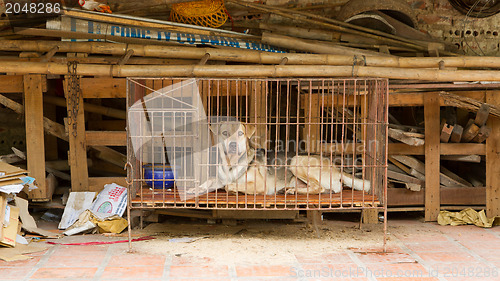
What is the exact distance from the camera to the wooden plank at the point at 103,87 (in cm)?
700

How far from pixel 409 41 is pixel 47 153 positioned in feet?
19.4

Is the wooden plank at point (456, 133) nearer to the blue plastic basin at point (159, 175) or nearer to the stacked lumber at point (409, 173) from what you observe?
the stacked lumber at point (409, 173)

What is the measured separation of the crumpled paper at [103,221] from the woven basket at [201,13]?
9.75 ft

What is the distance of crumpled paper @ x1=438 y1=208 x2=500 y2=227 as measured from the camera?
287 inches

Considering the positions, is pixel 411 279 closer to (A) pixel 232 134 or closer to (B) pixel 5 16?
(A) pixel 232 134

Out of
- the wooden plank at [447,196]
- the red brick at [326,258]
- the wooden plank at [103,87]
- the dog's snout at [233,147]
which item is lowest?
the red brick at [326,258]

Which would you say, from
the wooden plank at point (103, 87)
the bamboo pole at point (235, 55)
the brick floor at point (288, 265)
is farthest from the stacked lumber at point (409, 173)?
the wooden plank at point (103, 87)

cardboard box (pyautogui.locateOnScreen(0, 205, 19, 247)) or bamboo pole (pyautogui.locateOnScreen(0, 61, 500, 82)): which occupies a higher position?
bamboo pole (pyautogui.locateOnScreen(0, 61, 500, 82))

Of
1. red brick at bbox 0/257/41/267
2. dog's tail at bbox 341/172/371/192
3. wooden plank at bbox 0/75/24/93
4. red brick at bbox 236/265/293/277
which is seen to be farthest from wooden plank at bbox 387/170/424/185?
wooden plank at bbox 0/75/24/93

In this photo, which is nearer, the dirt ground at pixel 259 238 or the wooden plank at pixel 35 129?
the dirt ground at pixel 259 238

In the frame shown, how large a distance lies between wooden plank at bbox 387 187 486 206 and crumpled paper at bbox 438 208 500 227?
158 mm

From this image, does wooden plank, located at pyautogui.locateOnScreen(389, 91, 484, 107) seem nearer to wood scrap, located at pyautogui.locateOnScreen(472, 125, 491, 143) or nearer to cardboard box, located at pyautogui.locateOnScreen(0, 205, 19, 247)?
wood scrap, located at pyautogui.locateOnScreen(472, 125, 491, 143)

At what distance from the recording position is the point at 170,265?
17.9 feet

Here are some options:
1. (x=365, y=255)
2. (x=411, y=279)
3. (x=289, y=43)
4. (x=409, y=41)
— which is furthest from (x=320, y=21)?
(x=411, y=279)
